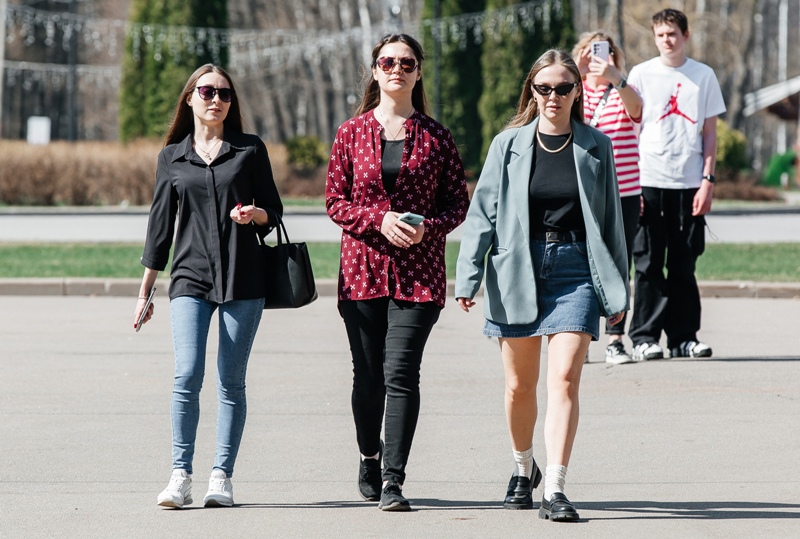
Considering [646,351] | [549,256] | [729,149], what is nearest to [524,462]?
[549,256]

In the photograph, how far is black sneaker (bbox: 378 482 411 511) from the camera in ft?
17.5

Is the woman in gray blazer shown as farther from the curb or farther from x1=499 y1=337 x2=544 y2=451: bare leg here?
the curb

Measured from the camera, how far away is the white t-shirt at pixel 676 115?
9258 millimetres

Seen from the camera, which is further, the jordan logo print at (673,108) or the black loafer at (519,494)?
the jordan logo print at (673,108)

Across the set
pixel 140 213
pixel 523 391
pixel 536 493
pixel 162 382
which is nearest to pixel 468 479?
pixel 536 493

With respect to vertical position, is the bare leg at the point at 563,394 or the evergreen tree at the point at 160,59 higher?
the evergreen tree at the point at 160,59

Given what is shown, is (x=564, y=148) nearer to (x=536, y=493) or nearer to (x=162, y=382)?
(x=536, y=493)

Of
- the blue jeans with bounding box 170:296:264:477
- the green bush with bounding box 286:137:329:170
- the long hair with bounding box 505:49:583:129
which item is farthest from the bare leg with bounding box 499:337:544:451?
the green bush with bounding box 286:137:329:170

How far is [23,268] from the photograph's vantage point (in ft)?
51.0

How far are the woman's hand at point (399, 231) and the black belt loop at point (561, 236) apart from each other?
1.56 ft

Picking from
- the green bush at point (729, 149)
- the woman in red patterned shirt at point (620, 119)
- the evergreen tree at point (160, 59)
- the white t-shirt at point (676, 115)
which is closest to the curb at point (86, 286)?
the white t-shirt at point (676, 115)

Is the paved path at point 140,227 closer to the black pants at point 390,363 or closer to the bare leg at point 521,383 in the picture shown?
the bare leg at point 521,383

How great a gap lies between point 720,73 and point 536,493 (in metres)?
57.2

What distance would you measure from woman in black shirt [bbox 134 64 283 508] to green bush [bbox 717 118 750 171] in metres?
32.9
